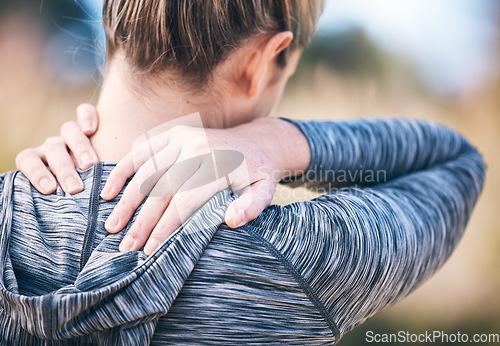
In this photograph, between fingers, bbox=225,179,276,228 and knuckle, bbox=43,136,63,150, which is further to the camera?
knuckle, bbox=43,136,63,150

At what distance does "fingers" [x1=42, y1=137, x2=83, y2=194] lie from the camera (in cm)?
65

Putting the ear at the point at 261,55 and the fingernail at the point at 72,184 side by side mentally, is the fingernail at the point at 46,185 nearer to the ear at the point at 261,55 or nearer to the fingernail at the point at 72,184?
the fingernail at the point at 72,184

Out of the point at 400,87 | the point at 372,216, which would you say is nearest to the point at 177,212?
the point at 372,216

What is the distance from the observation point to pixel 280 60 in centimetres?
86

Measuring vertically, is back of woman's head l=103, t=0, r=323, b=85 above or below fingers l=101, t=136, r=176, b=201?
above

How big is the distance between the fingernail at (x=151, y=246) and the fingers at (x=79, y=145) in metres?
0.17

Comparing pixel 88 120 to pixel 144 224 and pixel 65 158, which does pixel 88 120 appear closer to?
pixel 65 158

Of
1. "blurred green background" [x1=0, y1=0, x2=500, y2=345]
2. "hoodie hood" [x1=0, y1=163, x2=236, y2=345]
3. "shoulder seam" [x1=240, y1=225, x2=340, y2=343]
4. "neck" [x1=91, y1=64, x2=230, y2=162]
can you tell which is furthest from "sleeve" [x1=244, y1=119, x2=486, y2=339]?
"blurred green background" [x1=0, y1=0, x2=500, y2=345]

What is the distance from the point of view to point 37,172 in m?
0.69

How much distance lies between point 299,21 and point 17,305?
2.07 ft

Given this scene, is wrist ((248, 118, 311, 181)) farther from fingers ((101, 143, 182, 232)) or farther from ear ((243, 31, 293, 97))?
fingers ((101, 143, 182, 232))

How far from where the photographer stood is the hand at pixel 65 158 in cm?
66

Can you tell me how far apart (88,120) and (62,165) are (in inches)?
3.6

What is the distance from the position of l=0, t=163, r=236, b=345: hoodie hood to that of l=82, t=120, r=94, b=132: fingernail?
3.8 inches
